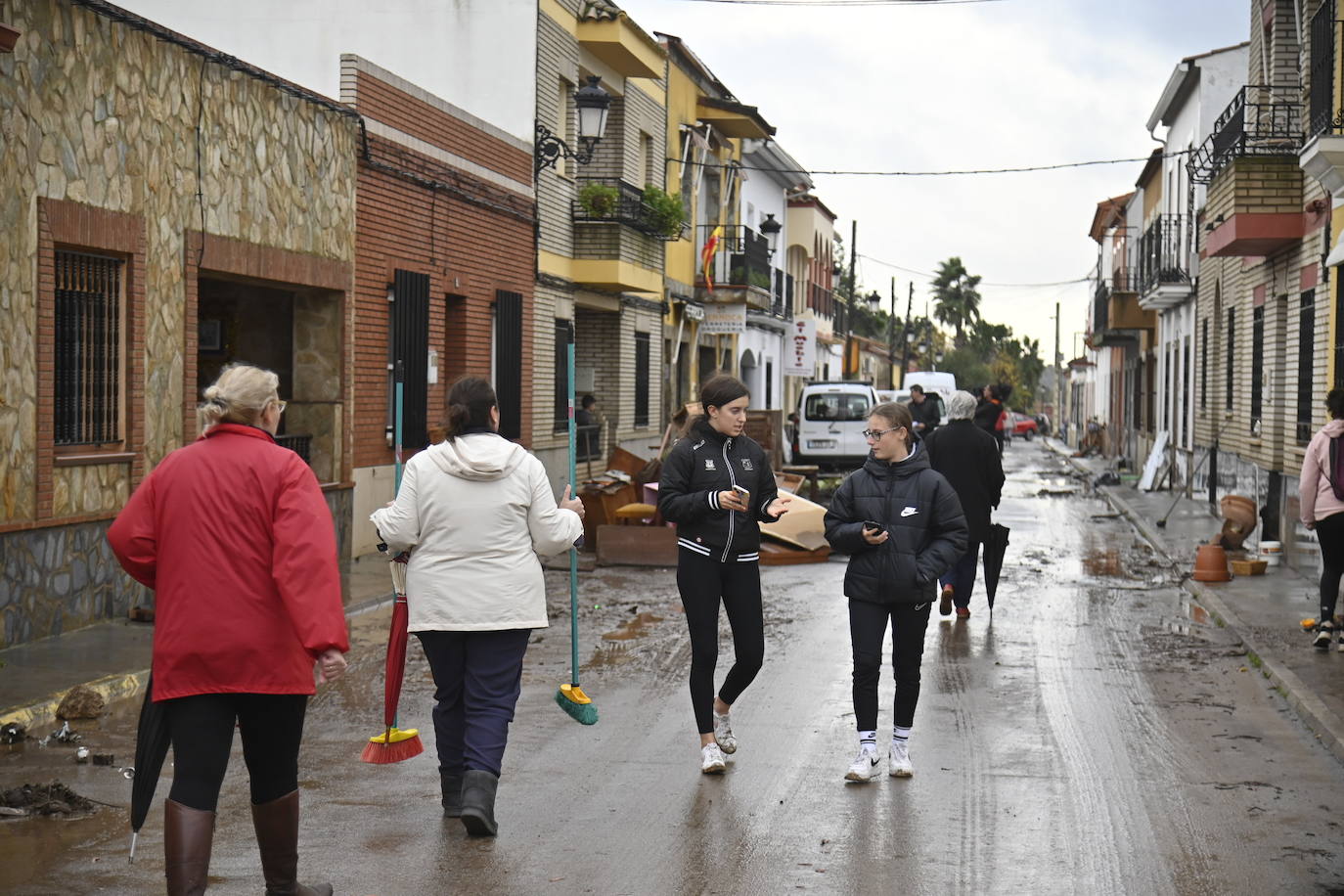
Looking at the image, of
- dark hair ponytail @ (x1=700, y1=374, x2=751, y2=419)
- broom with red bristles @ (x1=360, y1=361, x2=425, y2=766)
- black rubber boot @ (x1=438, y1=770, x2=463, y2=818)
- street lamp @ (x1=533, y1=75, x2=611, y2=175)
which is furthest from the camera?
street lamp @ (x1=533, y1=75, x2=611, y2=175)

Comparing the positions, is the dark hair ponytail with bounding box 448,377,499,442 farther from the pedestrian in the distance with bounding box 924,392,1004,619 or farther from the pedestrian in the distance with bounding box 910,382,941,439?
the pedestrian in the distance with bounding box 910,382,941,439

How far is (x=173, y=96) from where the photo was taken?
12523 mm

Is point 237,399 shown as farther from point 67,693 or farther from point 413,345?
point 413,345

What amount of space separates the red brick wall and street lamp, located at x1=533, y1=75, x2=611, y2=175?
403 millimetres

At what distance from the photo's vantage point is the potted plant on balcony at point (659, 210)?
26.2 meters

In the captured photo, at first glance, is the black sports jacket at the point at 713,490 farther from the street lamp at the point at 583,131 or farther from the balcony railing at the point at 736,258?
the balcony railing at the point at 736,258

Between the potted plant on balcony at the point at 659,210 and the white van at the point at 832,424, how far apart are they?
869cm

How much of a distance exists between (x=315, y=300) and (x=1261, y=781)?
11.3 m

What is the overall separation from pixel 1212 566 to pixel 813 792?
9306 mm

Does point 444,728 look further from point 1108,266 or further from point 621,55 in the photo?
point 1108,266

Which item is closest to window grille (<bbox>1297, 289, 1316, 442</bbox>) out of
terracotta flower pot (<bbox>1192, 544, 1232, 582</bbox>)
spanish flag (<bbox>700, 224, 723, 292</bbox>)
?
terracotta flower pot (<bbox>1192, 544, 1232, 582</bbox>)

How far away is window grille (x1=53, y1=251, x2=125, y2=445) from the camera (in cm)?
1132

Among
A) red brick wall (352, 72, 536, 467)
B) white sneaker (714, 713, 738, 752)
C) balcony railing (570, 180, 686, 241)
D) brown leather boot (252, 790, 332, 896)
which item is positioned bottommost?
white sneaker (714, 713, 738, 752)

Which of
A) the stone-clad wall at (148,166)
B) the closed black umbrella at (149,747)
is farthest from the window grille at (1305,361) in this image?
the closed black umbrella at (149,747)
